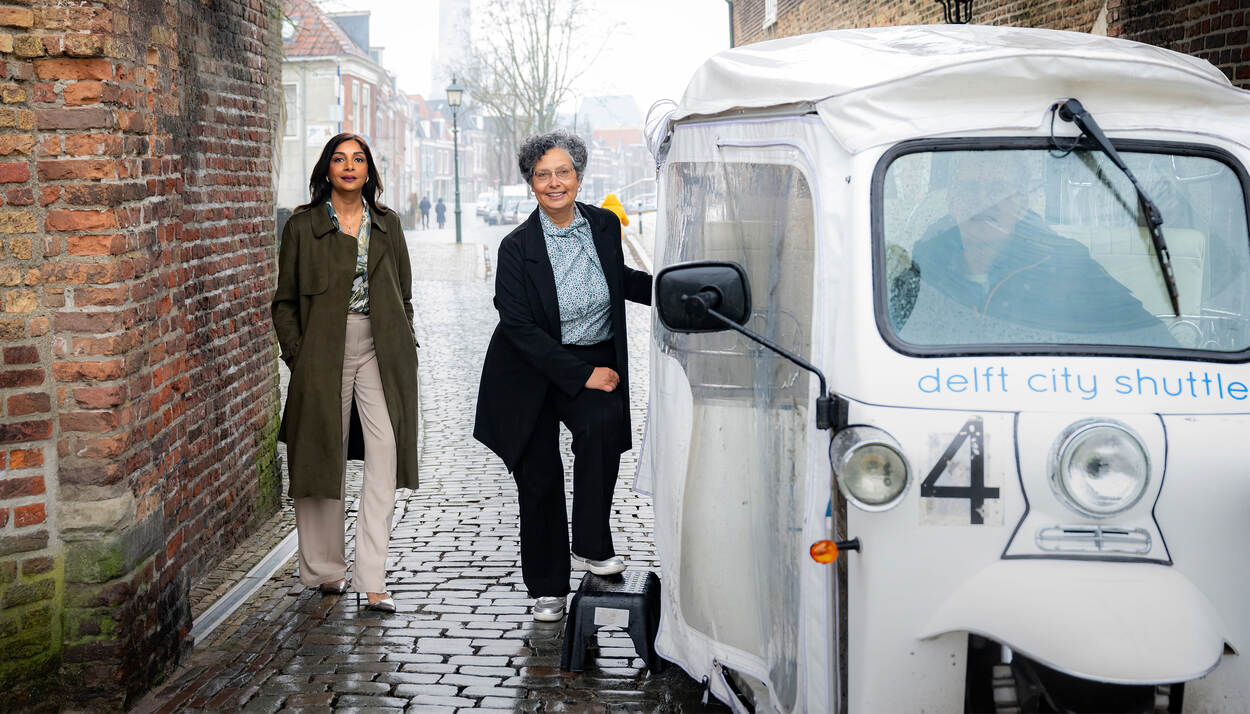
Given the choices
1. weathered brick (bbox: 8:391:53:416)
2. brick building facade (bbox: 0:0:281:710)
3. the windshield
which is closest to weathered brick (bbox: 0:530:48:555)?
brick building facade (bbox: 0:0:281:710)

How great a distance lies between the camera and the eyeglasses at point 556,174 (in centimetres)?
543

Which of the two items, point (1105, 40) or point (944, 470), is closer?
point (944, 470)

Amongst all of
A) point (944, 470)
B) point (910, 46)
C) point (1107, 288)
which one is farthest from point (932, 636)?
point (910, 46)

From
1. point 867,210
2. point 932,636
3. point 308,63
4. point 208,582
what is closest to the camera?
point 932,636

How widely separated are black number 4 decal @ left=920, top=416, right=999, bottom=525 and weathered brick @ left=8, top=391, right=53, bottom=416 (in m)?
3.16

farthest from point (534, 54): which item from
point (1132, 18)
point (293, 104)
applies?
point (1132, 18)

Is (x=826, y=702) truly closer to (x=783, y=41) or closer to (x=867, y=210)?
(x=867, y=210)

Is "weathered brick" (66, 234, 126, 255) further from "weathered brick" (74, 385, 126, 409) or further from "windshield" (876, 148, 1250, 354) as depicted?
"windshield" (876, 148, 1250, 354)

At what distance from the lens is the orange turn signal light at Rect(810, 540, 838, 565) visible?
3.28 m

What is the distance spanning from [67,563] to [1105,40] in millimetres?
4005

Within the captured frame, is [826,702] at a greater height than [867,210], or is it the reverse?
[867,210]

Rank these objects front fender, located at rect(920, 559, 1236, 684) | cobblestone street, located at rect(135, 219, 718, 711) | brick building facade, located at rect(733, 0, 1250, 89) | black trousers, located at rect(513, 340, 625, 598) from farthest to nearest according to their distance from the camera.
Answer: brick building facade, located at rect(733, 0, 1250, 89), black trousers, located at rect(513, 340, 625, 598), cobblestone street, located at rect(135, 219, 718, 711), front fender, located at rect(920, 559, 1236, 684)

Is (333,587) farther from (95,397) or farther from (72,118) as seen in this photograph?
(72,118)

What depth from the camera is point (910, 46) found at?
12.9 ft
